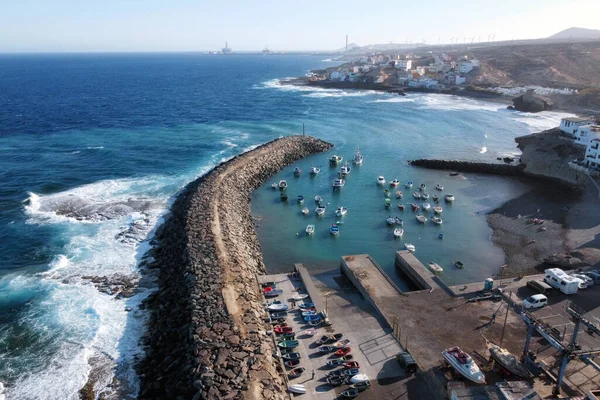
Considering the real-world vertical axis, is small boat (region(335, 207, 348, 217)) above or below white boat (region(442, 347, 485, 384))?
below

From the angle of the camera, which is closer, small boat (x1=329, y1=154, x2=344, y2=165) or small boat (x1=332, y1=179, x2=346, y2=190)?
small boat (x1=332, y1=179, x2=346, y2=190)

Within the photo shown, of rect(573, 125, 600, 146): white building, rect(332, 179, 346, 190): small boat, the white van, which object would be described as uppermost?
rect(573, 125, 600, 146): white building

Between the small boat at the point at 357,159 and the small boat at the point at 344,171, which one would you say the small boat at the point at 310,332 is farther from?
the small boat at the point at 357,159

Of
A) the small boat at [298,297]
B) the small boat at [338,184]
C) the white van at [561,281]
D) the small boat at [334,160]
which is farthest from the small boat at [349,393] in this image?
the small boat at [334,160]

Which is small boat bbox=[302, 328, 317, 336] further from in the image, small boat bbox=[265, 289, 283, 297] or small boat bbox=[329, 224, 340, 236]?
small boat bbox=[329, 224, 340, 236]

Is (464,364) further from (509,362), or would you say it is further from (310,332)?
(310,332)

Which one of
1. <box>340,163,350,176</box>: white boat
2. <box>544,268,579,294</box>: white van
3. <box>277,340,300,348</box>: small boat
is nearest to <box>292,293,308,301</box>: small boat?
<box>277,340,300,348</box>: small boat

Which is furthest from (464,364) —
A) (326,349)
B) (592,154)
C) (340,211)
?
(592,154)
